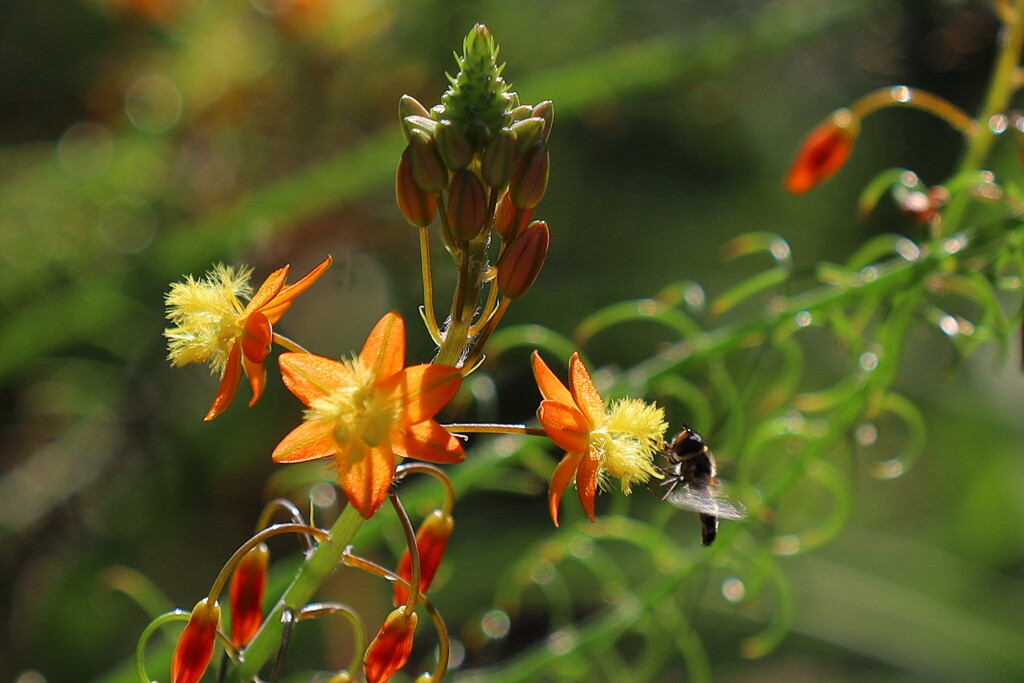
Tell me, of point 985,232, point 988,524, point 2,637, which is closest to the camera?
point 985,232

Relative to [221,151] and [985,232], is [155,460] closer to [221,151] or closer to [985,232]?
[221,151]

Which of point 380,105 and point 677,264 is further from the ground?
point 380,105

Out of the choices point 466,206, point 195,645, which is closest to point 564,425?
Answer: point 466,206

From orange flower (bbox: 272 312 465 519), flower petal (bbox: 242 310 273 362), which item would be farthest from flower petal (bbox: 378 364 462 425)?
flower petal (bbox: 242 310 273 362)

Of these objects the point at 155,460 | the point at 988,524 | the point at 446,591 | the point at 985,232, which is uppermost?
the point at 985,232

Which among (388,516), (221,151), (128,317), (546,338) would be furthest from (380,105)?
(388,516)

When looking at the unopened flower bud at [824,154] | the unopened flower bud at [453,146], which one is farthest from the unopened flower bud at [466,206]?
the unopened flower bud at [824,154]

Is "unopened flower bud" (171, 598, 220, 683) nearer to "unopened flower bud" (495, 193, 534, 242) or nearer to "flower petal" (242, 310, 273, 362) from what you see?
"flower petal" (242, 310, 273, 362)
